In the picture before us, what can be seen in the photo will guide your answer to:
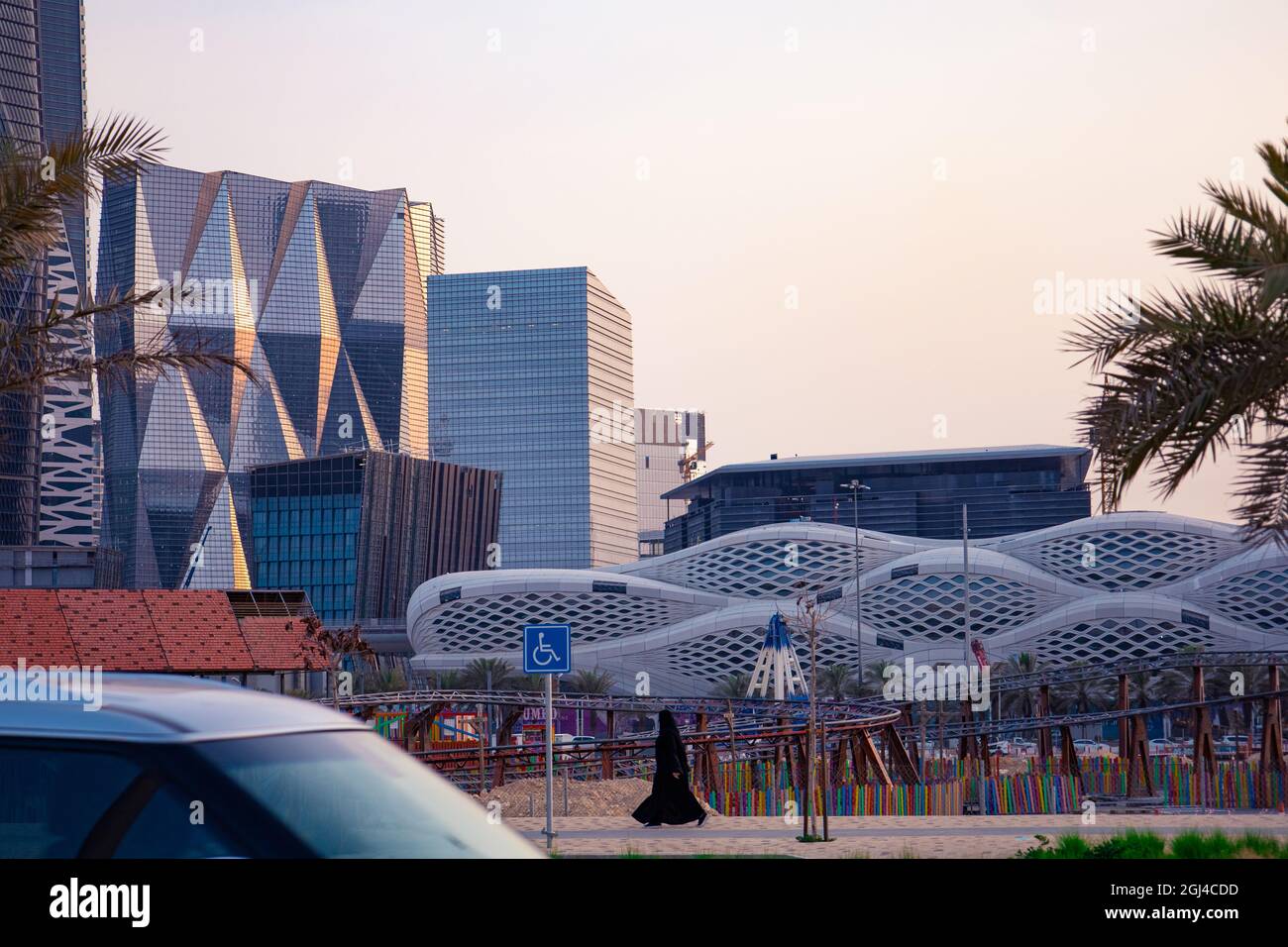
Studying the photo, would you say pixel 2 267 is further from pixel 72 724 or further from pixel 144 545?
pixel 144 545

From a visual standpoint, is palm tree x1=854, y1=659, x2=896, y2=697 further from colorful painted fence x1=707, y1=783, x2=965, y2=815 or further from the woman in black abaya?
the woman in black abaya

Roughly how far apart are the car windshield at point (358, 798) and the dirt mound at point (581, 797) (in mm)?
22456

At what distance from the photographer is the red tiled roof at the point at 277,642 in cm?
4475

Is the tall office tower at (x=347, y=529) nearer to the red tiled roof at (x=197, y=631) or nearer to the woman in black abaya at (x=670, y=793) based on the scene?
the red tiled roof at (x=197, y=631)

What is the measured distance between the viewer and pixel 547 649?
17.2 metres

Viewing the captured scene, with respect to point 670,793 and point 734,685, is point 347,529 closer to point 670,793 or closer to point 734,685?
point 734,685

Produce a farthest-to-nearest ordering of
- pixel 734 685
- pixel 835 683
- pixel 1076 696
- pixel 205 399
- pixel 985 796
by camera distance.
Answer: pixel 205 399, pixel 734 685, pixel 835 683, pixel 1076 696, pixel 985 796

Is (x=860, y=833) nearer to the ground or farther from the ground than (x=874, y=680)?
nearer to the ground

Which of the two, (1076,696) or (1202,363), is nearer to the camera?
(1202,363)

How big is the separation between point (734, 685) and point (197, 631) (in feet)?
208

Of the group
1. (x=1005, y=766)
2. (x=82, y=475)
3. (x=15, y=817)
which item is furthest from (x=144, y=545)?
(x=15, y=817)

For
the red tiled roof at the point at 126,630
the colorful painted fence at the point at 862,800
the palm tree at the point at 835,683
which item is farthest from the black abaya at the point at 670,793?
the palm tree at the point at 835,683

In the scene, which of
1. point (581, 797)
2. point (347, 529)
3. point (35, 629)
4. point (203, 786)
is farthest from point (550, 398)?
point (203, 786)
